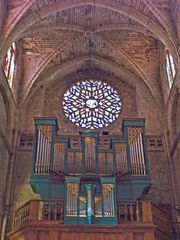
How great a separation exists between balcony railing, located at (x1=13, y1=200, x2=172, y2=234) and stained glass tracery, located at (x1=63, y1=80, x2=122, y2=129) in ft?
20.8

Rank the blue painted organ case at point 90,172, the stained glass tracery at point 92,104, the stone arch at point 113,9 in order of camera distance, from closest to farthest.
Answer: the blue painted organ case at point 90,172
the stone arch at point 113,9
the stained glass tracery at point 92,104

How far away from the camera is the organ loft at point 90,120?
10.6 metres

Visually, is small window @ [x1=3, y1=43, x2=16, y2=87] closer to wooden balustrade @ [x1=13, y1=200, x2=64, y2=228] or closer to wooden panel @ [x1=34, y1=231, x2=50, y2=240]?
wooden balustrade @ [x1=13, y1=200, x2=64, y2=228]

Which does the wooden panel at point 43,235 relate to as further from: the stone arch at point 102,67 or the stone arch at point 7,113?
the stone arch at point 102,67

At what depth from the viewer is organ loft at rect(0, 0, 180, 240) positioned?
10.6 metres

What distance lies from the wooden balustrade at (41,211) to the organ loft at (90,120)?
30mm

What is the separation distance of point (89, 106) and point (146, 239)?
8.52m

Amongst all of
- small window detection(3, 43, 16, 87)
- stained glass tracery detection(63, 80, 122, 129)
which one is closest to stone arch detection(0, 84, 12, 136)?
small window detection(3, 43, 16, 87)

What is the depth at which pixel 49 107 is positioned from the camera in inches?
Answer: 682

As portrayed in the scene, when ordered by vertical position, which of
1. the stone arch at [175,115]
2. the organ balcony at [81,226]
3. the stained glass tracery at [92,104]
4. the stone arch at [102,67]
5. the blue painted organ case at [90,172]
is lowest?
the organ balcony at [81,226]

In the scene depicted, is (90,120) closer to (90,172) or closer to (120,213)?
(90,172)

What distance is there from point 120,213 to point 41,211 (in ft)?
7.56

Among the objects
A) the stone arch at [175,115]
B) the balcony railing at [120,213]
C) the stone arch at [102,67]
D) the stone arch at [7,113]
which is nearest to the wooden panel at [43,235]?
the balcony railing at [120,213]

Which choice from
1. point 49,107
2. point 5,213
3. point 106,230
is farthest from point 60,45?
point 106,230
